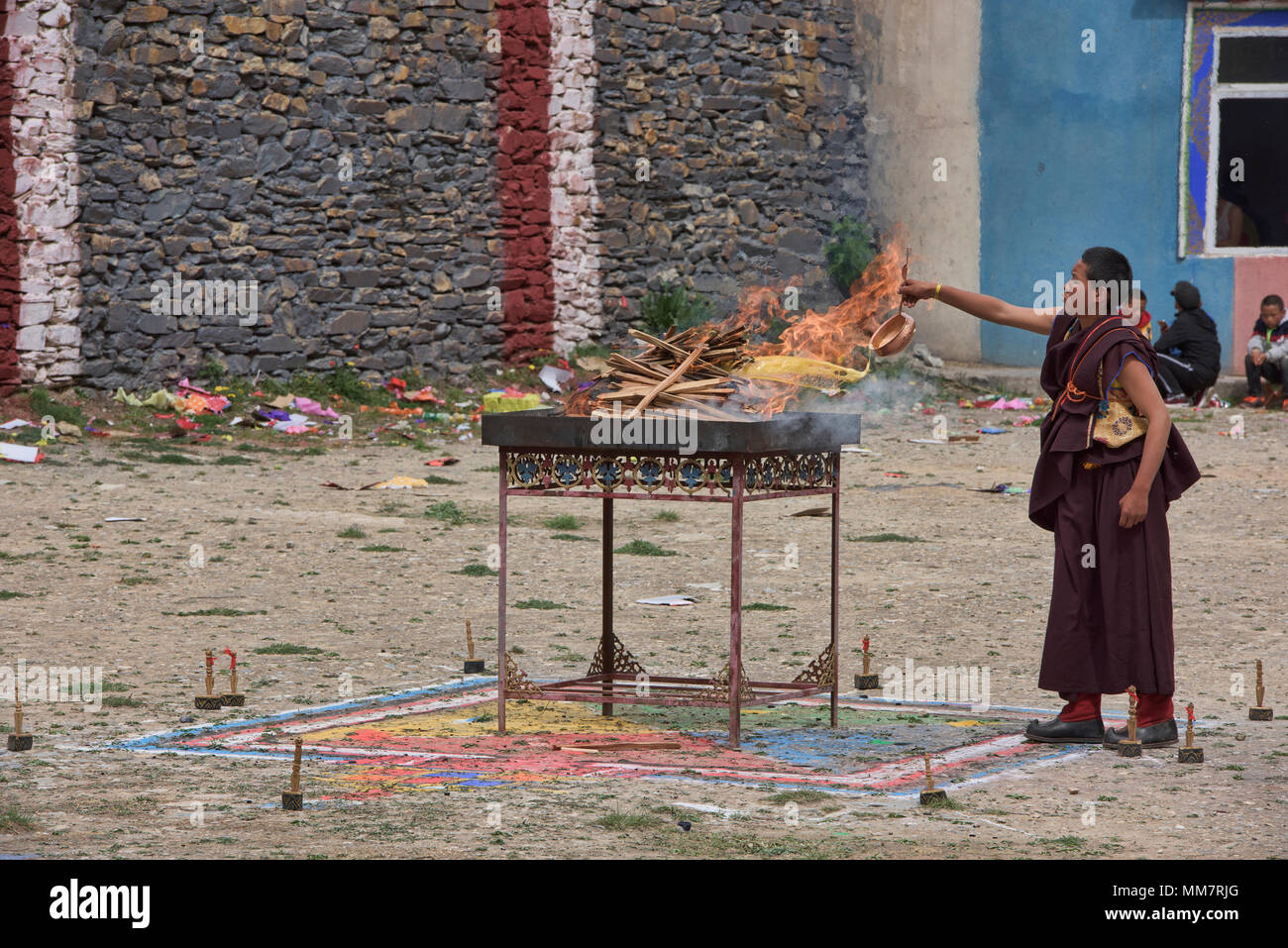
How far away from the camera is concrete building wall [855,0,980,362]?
1828 cm

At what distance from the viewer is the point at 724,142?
717 inches

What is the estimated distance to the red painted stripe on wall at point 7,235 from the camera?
46.0 feet

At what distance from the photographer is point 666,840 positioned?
4.64 meters

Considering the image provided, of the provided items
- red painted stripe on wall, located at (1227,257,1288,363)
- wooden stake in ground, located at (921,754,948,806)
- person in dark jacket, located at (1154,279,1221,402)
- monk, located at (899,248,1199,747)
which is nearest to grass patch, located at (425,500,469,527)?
monk, located at (899,248,1199,747)

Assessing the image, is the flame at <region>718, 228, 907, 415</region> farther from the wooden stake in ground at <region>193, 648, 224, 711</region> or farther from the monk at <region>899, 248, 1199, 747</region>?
the wooden stake in ground at <region>193, 648, 224, 711</region>

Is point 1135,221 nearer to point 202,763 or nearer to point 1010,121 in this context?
point 1010,121

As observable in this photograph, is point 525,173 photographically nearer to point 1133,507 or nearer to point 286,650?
point 286,650

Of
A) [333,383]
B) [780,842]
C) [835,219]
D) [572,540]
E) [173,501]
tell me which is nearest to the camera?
[780,842]

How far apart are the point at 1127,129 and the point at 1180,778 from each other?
1343cm

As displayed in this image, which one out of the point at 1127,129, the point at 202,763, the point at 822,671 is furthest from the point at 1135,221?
the point at 202,763

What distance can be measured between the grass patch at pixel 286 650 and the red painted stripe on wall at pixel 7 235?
755cm

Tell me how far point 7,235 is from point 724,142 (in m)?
7.48

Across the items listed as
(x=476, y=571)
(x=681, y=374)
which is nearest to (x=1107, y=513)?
(x=681, y=374)

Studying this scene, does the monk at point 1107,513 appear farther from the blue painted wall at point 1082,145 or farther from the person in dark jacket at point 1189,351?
the blue painted wall at point 1082,145
